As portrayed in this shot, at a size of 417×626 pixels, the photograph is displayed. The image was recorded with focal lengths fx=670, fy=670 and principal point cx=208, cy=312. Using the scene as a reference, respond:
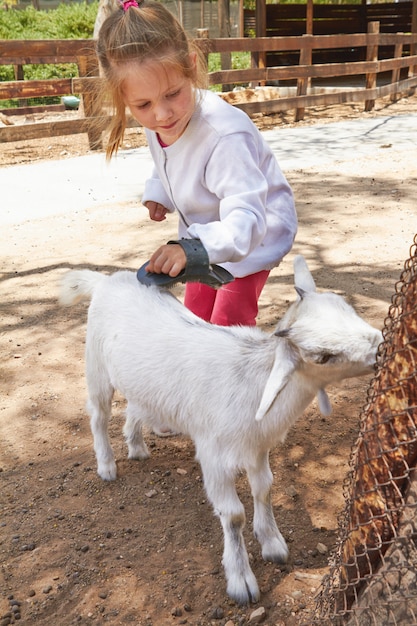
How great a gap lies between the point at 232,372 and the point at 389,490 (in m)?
0.77

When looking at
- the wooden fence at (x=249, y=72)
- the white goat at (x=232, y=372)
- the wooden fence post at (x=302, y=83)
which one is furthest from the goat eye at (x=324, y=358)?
the wooden fence post at (x=302, y=83)

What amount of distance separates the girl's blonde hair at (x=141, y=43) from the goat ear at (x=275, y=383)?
1.16m

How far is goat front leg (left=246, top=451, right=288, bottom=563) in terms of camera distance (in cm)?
249

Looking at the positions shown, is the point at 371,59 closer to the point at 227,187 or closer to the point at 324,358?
the point at 227,187

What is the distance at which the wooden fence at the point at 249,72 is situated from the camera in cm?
927

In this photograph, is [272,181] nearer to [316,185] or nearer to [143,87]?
[143,87]

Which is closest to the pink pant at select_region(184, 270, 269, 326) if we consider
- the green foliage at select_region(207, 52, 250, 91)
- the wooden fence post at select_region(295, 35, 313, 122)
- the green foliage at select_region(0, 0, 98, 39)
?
the wooden fence post at select_region(295, 35, 313, 122)

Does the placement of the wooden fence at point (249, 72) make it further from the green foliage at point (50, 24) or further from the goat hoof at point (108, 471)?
the green foliage at point (50, 24)

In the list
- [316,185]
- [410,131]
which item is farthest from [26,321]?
[410,131]

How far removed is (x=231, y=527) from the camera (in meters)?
2.38

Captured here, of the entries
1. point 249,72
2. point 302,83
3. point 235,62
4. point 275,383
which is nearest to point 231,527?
point 275,383

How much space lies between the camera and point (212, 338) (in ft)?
8.04

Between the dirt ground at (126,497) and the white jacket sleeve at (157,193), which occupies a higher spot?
the white jacket sleeve at (157,193)

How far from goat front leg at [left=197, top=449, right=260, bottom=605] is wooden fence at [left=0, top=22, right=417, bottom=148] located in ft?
20.2
